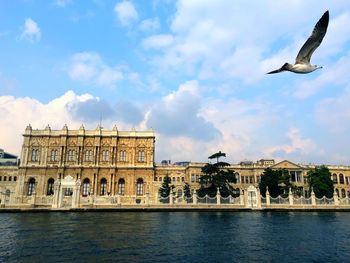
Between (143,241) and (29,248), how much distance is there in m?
5.31

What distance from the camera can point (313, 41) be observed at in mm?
6938

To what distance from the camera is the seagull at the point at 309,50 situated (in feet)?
22.1

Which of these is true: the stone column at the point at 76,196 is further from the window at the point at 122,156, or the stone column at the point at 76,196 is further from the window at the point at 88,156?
the window at the point at 122,156

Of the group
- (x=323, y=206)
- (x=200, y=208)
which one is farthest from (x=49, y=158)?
(x=323, y=206)

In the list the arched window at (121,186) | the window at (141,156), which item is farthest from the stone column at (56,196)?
the window at (141,156)

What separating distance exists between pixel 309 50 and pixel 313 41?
25 centimetres

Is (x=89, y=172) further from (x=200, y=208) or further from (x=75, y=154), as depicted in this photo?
(x=200, y=208)

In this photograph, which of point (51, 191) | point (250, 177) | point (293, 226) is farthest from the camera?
point (250, 177)

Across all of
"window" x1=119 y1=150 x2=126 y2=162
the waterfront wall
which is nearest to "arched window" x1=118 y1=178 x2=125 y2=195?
"window" x1=119 y1=150 x2=126 y2=162

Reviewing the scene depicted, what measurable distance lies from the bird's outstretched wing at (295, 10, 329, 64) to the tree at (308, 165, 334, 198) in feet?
158


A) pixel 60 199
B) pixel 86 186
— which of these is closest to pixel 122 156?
pixel 86 186

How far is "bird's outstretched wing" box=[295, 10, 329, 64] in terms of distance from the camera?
672 centimetres

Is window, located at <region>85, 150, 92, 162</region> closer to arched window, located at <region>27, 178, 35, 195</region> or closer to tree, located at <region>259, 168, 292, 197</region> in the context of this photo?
arched window, located at <region>27, 178, 35, 195</region>

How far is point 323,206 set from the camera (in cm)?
3706
